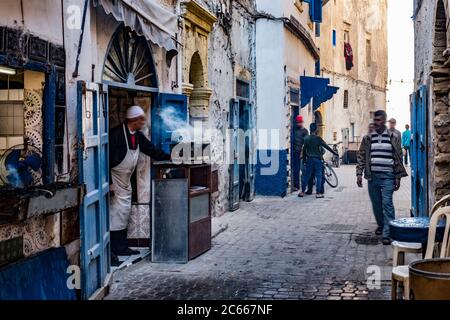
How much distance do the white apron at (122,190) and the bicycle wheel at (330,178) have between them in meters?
10.1

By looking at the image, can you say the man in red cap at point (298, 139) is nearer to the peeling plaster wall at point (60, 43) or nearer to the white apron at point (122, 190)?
the white apron at point (122, 190)

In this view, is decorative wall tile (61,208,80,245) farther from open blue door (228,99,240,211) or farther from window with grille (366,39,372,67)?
window with grille (366,39,372,67)

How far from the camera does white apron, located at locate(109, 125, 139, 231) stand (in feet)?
25.3

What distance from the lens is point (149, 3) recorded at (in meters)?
7.59

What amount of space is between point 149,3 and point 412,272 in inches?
194

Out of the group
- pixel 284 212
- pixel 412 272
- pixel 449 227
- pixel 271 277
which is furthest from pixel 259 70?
pixel 412 272

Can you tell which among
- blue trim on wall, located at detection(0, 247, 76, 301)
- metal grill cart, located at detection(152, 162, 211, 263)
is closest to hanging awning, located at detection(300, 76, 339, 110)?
metal grill cart, located at detection(152, 162, 211, 263)

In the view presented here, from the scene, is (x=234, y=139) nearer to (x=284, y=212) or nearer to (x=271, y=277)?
(x=284, y=212)

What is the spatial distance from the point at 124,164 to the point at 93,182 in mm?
1760

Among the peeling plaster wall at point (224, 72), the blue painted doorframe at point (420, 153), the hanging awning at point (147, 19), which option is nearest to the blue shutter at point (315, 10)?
the peeling plaster wall at point (224, 72)

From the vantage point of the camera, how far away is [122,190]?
7781 millimetres

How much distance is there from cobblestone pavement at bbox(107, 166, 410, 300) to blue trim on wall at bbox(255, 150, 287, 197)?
9.01 feet

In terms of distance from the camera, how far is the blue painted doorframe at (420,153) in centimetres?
863
